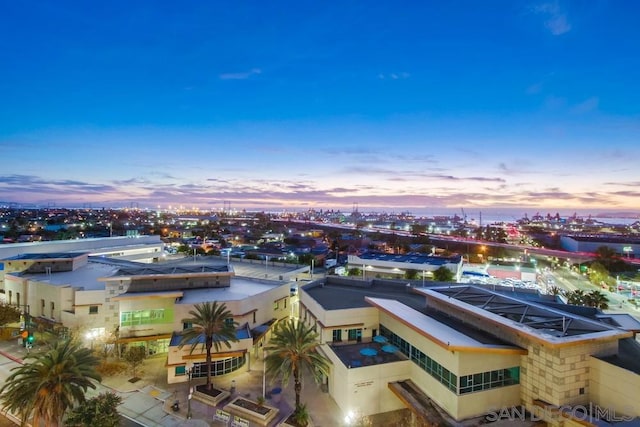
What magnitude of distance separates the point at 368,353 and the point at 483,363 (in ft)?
30.0

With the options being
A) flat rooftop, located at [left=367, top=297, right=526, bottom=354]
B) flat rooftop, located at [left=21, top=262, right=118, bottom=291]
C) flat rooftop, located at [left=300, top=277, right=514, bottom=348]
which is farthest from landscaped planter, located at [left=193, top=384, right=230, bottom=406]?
flat rooftop, located at [left=21, top=262, right=118, bottom=291]

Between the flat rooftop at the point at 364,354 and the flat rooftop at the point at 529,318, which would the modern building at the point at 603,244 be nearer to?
the flat rooftop at the point at 529,318

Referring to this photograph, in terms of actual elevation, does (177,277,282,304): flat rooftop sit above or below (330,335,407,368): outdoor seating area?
above

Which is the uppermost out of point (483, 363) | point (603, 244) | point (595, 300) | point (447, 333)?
point (447, 333)

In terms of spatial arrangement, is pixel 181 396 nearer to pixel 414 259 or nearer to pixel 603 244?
pixel 414 259

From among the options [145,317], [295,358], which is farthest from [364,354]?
[145,317]

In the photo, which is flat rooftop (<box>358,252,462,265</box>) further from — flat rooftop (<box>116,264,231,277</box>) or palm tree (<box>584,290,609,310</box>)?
flat rooftop (<box>116,264,231,277</box>)

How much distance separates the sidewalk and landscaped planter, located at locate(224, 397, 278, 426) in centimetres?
48

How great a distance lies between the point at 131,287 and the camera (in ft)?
123

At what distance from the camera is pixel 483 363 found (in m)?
22.7

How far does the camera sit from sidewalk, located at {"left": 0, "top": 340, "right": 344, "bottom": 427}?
2559 centimetres

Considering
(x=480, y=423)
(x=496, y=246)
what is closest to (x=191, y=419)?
(x=480, y=423)

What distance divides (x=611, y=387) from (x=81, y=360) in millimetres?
33554

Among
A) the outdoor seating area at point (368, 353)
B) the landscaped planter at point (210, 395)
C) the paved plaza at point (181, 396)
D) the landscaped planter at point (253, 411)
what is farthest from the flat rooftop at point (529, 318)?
the landscaped planter at point (210, 395)
